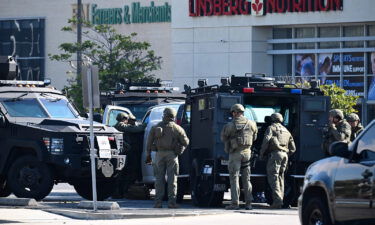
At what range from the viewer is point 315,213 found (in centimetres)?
1272

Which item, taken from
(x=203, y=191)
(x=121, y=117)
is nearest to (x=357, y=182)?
(x=203, y=191)

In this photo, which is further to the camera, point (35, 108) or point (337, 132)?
point (35, 108)

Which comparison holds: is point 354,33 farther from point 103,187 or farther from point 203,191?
point 203,191

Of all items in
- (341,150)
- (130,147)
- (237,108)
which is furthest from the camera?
(130,147)

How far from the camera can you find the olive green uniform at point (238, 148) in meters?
18.8

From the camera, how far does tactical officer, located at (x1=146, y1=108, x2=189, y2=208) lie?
1931cm

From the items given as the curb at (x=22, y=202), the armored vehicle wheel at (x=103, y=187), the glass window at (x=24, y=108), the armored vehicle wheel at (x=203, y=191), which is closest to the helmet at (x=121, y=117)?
the armored vehicle wheel at (x=103, y=187)

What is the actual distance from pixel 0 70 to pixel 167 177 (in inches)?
179

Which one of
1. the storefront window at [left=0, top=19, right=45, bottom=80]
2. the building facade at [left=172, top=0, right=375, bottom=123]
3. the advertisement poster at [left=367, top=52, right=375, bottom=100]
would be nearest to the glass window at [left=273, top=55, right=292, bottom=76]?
the building facade at [left=172, top=0, right=375, bottom=123]

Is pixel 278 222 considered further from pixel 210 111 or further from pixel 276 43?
pixel 276 43

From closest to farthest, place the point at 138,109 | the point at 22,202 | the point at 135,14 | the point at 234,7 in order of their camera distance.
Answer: the point at 22,202
the point at 138,109
the point at 234,7
the point at 135,14

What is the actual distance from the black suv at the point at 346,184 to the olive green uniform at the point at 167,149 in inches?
263

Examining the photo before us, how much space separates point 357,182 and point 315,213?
3.88 ft

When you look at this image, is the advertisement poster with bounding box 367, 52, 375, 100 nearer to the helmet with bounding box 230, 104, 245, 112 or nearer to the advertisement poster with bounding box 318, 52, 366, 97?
the advertisement poster with bounding box 318, 52, 366, 97
